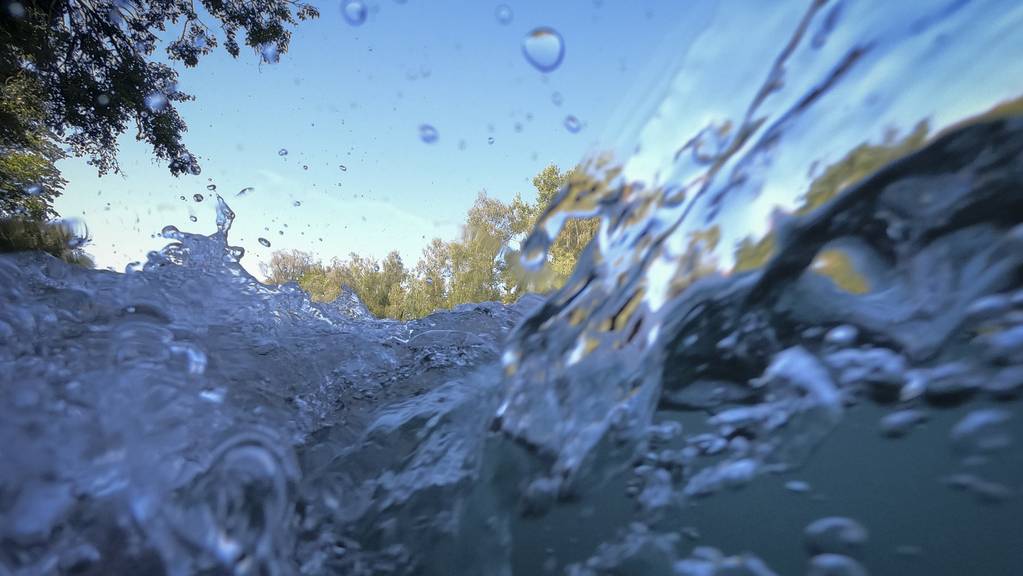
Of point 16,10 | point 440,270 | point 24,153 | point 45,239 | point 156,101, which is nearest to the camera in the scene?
point 45,239

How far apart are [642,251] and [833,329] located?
41 cm

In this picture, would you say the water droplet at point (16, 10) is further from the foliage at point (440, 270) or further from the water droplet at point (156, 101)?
the foliage at point (440, 270)

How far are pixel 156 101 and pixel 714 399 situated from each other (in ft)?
27.4

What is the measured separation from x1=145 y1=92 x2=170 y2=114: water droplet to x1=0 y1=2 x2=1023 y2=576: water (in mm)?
7122

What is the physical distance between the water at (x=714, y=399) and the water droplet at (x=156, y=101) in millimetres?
7122

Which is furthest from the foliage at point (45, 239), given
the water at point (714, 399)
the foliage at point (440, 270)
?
the foliage at point (440, 270)

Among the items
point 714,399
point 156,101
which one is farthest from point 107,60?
point 714,399

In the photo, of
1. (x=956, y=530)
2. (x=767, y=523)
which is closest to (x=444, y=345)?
(x=767, y=523)

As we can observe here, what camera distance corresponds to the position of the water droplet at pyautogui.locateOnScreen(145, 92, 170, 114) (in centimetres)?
722

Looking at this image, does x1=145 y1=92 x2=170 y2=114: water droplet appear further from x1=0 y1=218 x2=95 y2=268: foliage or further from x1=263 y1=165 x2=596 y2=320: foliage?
x1=263 y1=165 x2=596 y2=320: foliage

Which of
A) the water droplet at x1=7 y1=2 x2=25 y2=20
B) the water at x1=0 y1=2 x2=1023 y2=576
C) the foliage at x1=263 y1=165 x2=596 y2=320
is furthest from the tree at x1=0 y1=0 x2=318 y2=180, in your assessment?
the foliage at x1=263 y1=165 x2=596 y2=320

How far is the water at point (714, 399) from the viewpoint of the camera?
0.96 metres

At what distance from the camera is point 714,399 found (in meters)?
1.26

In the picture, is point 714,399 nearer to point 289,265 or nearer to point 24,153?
point 24,153
